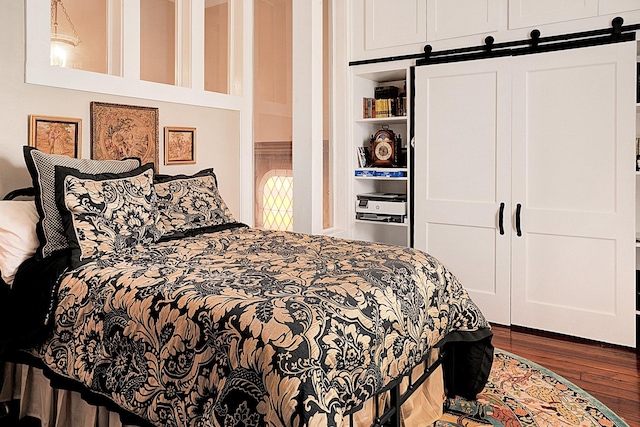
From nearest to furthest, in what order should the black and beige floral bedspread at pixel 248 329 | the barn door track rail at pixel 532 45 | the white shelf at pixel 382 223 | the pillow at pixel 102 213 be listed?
1. the black and beige floral bedspread at pixel 248 329
2. the pillow at pixel 102 213
3. the barn door track rail at pixel 532 45
4. the white shelf at pixel 382 223

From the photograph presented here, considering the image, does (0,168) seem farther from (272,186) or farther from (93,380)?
(272,186)

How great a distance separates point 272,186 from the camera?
4367mm

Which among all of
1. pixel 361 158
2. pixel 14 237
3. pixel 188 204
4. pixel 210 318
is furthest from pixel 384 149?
pixel 210 318

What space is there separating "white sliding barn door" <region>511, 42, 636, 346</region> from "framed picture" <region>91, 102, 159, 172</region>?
2.55 m

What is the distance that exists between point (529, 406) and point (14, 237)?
2.57 m

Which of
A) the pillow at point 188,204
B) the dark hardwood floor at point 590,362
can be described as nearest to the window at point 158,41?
the pillow at point 188,204

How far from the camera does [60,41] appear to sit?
281 centimetres

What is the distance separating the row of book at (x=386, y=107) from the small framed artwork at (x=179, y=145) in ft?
5.29

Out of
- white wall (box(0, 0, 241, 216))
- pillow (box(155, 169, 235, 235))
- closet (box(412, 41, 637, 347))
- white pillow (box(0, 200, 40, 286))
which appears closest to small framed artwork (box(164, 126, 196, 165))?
white wall (box(0, 0, 241, 216))

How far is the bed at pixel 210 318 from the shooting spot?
1410 millimetres

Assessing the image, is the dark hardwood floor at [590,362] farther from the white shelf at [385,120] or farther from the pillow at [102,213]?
the pillow at [102,213]

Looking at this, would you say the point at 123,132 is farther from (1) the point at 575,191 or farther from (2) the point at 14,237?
(1) the point at 575,191

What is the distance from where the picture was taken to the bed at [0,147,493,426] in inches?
55.5

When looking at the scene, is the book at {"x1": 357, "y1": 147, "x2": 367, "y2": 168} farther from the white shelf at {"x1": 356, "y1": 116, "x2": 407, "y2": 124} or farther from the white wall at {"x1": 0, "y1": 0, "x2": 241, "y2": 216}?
the white wall at {"x1": 0, "y1": 0, "x2": 241, "y2": 216}
